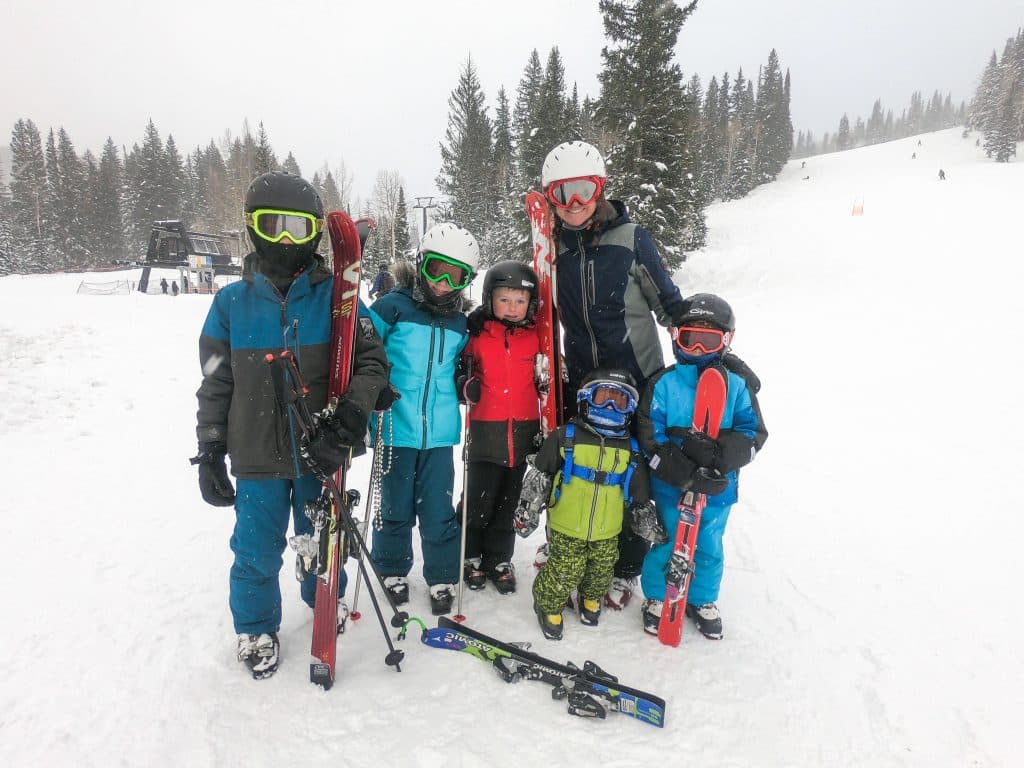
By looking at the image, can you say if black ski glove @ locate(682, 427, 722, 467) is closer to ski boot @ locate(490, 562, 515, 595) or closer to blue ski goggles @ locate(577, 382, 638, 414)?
blue ski goggles @ locate(577, 382, 638, 414)

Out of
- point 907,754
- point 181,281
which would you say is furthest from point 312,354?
point 181,281

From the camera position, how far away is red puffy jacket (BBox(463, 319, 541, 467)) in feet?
11.0

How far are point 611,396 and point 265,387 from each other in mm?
1892

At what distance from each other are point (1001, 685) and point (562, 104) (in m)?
29.2

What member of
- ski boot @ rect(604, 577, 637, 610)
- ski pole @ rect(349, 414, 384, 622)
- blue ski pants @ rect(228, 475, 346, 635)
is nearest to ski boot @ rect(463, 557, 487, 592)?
ski pole @ rect(349, 414, 384, 622)

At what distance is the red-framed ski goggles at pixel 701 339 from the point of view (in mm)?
3033

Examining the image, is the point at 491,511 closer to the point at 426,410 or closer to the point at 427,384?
the point at 426,410

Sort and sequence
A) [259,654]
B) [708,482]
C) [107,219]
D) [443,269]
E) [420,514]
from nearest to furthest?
[259,654], [708,482], [443,269], [420,514], [107,219]

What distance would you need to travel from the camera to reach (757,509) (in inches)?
191

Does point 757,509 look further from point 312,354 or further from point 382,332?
point 312,354

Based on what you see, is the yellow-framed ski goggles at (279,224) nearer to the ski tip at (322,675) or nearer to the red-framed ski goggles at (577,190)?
the red-framed ski goggles at (577,190)

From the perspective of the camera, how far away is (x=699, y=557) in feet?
10.3

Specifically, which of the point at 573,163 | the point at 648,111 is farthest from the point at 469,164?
the point at 573,163

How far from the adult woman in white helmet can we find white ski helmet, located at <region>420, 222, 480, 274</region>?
609 millimetres
